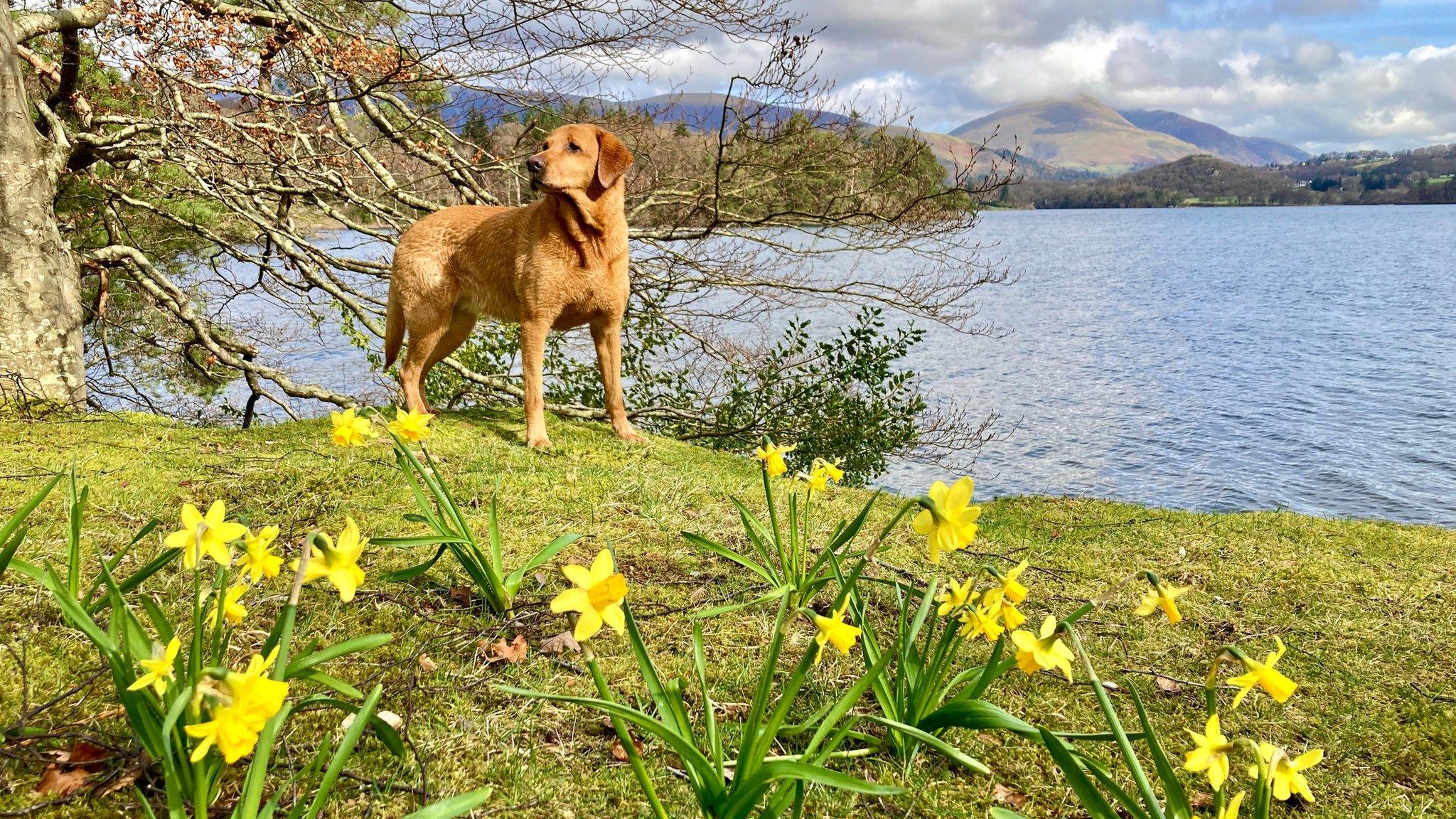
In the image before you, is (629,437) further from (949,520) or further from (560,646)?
(949,520)

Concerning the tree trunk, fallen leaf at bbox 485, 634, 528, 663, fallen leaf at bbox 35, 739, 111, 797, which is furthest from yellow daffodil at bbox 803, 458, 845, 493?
the tree trunk

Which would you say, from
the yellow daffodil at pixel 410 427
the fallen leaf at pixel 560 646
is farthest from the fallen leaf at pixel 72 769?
the fallen leaf at pixel 560 646

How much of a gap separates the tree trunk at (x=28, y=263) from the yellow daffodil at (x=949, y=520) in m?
6.87

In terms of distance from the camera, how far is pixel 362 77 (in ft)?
23.3

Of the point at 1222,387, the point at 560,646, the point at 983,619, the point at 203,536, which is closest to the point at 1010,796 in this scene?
the point at 983,619

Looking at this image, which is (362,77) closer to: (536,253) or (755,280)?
(536,253)

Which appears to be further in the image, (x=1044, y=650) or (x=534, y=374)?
(x=534, y=374)

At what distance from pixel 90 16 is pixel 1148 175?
496ft

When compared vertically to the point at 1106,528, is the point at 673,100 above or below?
above

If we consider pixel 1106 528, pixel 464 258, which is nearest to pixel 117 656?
→ pixel 464 258

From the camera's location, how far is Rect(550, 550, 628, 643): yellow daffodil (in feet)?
4.58

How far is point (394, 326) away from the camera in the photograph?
5.85m

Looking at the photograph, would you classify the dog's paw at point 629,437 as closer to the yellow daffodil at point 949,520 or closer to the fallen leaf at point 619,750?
the fallen leaf at point 619,750

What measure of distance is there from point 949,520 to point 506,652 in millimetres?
1732
